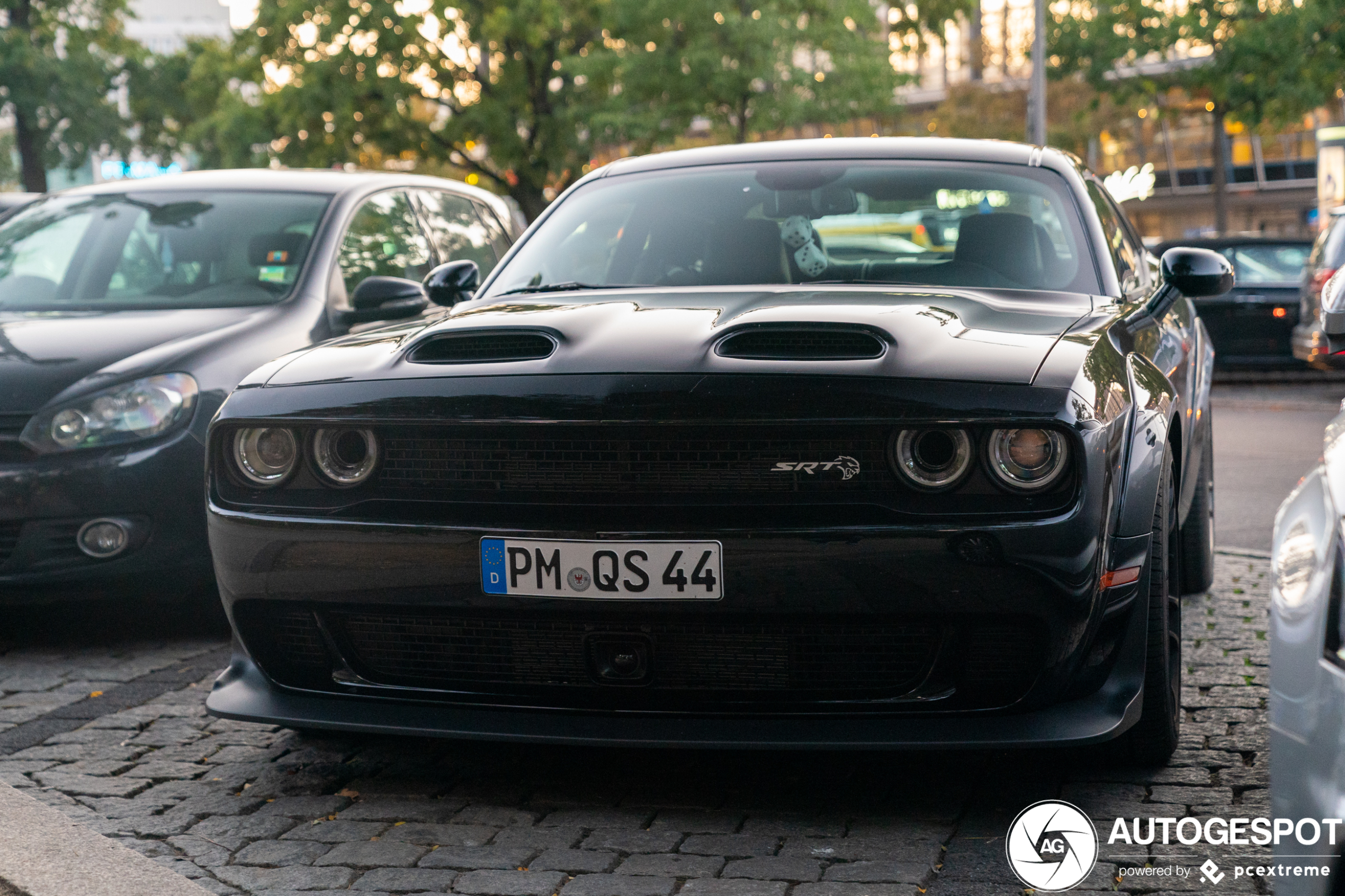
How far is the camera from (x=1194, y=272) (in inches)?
180

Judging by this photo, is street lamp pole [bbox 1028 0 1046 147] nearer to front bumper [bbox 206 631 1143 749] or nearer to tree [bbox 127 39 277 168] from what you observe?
tree [bbox 127 39 277 168]

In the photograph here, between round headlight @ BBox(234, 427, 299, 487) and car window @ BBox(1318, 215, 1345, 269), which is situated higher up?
round headlight @ BBox(234, 427, 299, 487)

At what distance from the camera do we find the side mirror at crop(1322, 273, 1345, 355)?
2.71 m

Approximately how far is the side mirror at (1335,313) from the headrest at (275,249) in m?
4.35

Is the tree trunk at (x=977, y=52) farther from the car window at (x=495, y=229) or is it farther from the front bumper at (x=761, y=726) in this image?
the front bumper at (x=761, y=726)

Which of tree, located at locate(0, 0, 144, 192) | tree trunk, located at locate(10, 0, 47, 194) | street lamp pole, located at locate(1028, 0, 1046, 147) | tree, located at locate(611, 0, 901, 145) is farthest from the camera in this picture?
tree trunk, located at locate(10, 0, 47, 194)

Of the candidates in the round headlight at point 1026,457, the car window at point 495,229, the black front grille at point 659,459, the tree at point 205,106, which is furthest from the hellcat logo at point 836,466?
the tree at point 205,106

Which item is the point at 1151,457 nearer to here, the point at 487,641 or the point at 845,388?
the point at 845,388

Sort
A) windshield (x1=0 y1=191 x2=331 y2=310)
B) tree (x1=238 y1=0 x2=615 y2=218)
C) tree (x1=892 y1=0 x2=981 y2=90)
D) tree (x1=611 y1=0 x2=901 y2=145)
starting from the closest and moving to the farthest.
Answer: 1. windshield (x1=0 y1=191 x2=331 y2=310)
2. tree (x1=611 y1=0 x2=901 y2=145)
3. tree (x1=238 y1=0 x2=615 y2=218)
4. tree (x1=892 y1=0 x2=981 y2=90)

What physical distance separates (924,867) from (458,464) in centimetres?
124

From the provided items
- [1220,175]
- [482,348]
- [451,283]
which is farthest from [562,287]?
[1220,175]

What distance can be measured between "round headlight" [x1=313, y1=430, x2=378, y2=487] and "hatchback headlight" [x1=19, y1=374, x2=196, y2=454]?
6.44 feet

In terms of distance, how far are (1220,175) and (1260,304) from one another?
13.3m

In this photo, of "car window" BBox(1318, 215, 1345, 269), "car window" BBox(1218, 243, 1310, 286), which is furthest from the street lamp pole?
"car window" BBox(1318, 215, 1345, 269)
